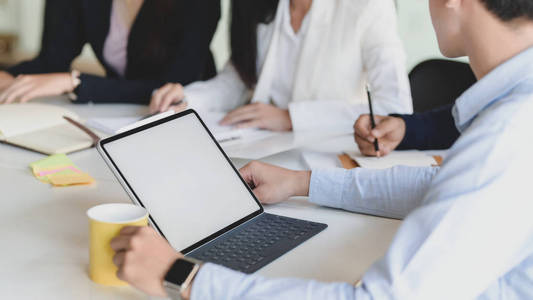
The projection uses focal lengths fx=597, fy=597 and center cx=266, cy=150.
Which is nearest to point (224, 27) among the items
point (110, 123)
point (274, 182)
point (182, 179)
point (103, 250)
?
point (110, 123)

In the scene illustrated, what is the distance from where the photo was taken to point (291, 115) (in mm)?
1674

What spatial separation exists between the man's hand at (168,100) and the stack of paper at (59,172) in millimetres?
442

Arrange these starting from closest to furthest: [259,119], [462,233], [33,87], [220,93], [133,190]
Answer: [462,233]
[133,190]
[259,119]
[33,87]
[220,93]

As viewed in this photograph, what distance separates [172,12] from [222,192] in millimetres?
1169

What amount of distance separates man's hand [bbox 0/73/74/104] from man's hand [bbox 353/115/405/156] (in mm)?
980

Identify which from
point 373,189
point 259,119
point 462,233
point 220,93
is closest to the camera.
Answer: point 462,233


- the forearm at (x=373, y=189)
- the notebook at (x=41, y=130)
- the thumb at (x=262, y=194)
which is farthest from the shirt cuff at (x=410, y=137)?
the notebook at (x=41, y=130)

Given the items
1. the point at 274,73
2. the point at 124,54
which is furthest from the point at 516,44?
the point at 124,54

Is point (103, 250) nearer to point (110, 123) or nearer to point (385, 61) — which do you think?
point (110, 123)

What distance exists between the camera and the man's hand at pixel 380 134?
1.40 m

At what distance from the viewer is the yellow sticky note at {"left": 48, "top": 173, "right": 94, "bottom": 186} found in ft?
A: 3.95

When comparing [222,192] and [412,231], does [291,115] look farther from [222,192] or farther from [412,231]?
[412,231]

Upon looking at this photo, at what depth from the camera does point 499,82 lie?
Result: 2.51ft

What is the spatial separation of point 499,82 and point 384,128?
0.65m
